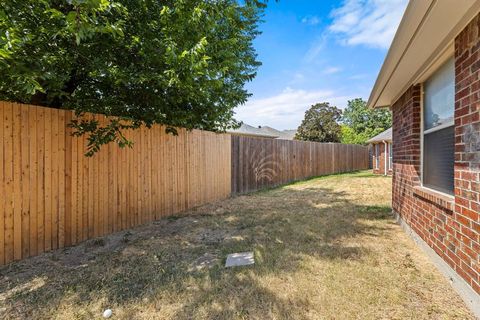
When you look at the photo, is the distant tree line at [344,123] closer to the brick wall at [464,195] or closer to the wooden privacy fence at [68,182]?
the wooden privacy fence at [68,182]

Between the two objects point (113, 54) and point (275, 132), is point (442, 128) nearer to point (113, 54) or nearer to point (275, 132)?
point (113, 54)

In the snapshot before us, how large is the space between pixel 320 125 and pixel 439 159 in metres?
25.7

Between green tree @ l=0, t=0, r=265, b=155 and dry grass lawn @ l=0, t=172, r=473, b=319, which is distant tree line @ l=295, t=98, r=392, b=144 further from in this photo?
green tree @ l=0, t=0, r=265, b=155

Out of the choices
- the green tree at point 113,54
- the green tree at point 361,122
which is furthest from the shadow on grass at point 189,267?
the green tree at point 361,122

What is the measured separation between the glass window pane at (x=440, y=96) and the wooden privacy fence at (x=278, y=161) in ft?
19.1

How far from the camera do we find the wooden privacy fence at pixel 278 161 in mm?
9141

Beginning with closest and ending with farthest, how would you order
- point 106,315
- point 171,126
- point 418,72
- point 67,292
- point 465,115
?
point 106,315
point 465,115
point 67,292
point 418,72
point 171,126

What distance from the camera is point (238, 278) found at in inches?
114

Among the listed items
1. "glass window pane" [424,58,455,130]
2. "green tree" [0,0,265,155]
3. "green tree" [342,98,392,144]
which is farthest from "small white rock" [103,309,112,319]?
"green tree" [342,98,392,144]

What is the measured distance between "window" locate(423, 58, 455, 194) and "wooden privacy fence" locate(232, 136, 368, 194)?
19.0ft

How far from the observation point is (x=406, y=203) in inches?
176

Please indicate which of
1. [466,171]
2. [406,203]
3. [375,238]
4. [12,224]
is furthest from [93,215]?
[406,203]

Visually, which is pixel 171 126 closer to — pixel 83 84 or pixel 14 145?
pixel 83 84

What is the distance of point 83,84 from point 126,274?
3.16 metres
